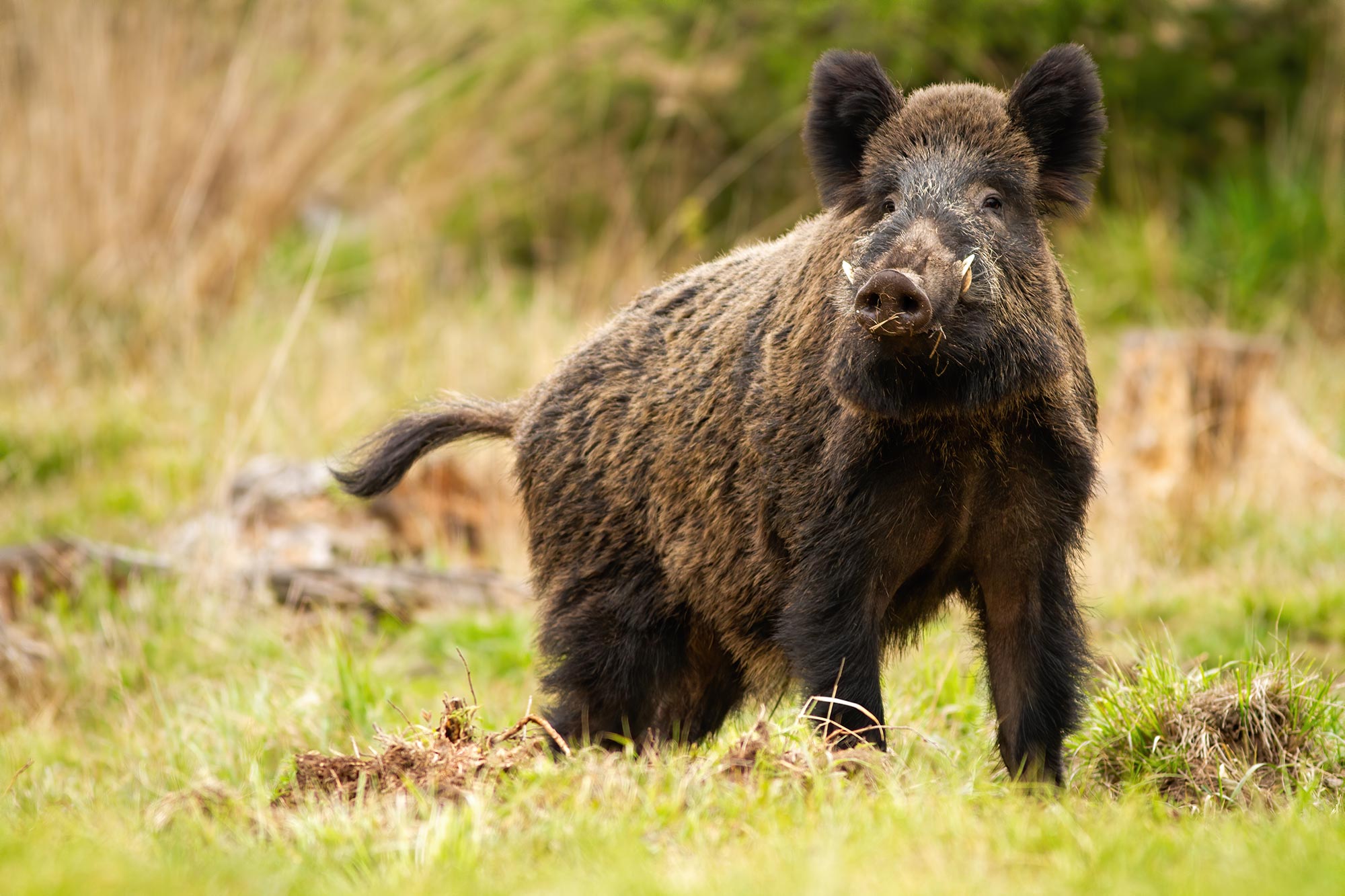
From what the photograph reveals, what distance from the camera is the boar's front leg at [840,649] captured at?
13.3 feet

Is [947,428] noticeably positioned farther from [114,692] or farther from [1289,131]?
[1289,131]

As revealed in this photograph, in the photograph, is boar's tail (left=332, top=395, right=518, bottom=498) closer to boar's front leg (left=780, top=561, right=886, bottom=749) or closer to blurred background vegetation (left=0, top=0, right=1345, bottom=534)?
boar's front leg (left=780, top=561, right=886, bottom=749)

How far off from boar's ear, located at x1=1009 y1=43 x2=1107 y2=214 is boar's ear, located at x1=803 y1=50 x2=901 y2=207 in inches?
14.9

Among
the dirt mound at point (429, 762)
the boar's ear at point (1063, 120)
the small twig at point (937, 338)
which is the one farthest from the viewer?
the boar's ear at point (1063, 120)

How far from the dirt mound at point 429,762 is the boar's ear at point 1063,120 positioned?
2.14m

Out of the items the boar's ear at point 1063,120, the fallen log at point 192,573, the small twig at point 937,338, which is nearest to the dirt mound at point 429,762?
the small twig at point 937,338

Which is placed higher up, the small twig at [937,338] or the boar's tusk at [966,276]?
the boar's tusk at [966,276]

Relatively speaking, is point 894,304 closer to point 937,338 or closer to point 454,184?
point 937,338

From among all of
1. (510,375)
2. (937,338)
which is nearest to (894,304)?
(937,338)

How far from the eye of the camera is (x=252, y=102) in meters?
11.4

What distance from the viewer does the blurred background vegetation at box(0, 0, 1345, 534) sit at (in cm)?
1020

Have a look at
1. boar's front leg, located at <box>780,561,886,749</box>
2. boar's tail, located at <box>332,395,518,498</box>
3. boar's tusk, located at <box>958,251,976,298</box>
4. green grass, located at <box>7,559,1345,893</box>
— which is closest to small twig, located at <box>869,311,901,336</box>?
boar's tusk, located at <box>958,251,976,298</box>

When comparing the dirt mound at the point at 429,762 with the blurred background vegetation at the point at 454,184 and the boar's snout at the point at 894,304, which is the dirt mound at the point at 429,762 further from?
the blurred background vegetation at the point at 454,184

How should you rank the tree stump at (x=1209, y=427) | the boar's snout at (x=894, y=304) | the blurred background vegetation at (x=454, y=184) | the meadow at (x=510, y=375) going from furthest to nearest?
the blurred background vegetation at (x=454, y=184), the tree stump at (x=1209, y=427), the boar's snout at (x=894, y=304), the meadow at (x=510, y=375)
